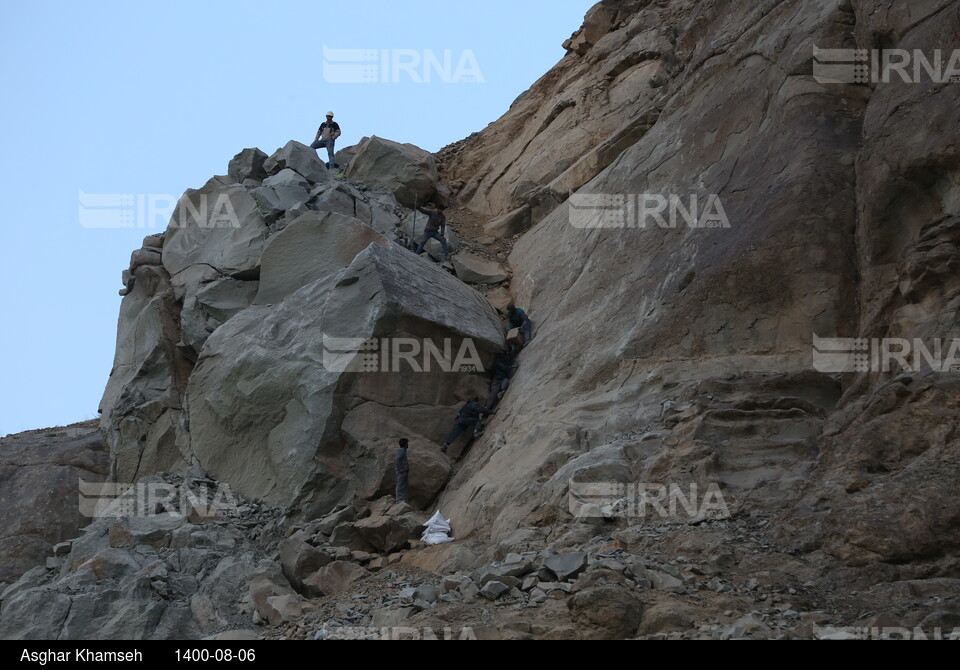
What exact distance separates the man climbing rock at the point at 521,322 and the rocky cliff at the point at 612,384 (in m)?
0.39

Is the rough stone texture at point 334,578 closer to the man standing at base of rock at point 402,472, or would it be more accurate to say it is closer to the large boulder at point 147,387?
the man standing at base of rock at point 402,472

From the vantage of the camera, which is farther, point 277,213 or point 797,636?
point 277,213

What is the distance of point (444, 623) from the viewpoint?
8.66 metres

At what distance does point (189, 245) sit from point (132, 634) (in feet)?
36.4

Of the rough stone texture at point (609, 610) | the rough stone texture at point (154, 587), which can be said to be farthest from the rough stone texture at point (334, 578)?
the rough stone texture at point (609, 610)

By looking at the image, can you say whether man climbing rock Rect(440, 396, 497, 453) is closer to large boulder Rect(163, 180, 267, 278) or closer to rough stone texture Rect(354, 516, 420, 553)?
rough stone texture Rect(354, 516, 420, 553)

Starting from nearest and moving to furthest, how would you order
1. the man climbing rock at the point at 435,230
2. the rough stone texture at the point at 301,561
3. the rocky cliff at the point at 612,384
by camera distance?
the rocky cliff at the point at 612,384 < the rough stone texture at the point at 301,561 < the man climbing rock at the point at 435,230

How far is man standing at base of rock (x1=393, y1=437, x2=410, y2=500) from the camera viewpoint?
575 inches

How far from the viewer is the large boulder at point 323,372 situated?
15281 millimetres

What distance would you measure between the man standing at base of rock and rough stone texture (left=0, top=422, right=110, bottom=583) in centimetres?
803

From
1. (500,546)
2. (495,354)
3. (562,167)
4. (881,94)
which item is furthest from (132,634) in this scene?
(562,167)

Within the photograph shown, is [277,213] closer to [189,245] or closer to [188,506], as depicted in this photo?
[189,245]

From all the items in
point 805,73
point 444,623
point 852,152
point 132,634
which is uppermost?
point 805,73

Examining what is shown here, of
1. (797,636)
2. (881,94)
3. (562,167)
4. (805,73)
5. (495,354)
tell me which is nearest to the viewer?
(797,636)
